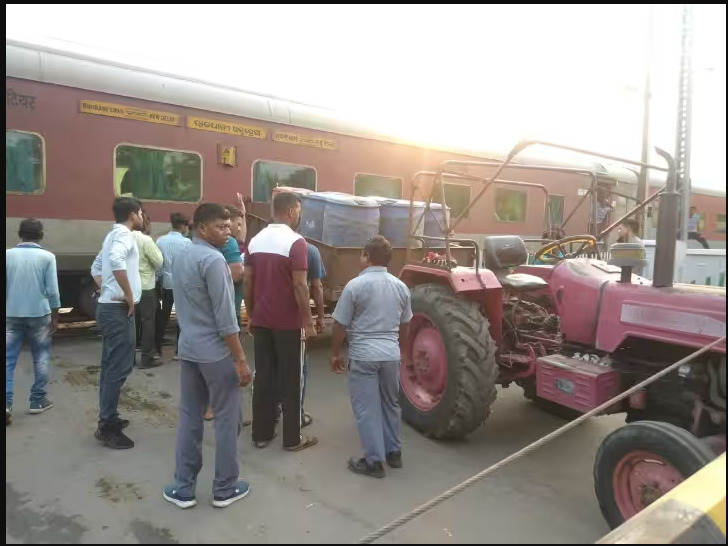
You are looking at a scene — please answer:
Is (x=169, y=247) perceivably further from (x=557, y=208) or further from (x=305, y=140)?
(x=557, y=208)

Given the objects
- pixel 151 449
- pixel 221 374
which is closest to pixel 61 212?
pixel 151 449

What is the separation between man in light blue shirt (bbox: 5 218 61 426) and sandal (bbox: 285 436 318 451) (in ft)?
6.68

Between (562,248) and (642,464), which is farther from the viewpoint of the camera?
(562,248)

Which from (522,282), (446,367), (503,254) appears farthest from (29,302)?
(503,254)

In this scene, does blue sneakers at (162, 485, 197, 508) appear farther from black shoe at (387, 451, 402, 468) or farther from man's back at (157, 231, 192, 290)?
man's back at (157, 231, 192, 290)

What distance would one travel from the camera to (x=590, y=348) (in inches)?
138

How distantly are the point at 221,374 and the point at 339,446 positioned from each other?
1.30 meters

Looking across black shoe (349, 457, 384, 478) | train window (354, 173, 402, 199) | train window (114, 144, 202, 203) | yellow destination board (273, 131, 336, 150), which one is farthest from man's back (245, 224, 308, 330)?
train window (354, 173, 402, 199)

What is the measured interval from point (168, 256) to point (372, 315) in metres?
3.16

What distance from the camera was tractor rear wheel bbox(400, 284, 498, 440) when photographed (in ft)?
12.2

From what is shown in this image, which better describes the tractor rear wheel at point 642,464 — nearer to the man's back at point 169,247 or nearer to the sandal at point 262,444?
the sandal at point 262,444

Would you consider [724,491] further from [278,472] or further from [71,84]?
[71,84]

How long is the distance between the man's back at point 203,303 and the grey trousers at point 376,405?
3.02ft

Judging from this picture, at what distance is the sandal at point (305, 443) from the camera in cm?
373
